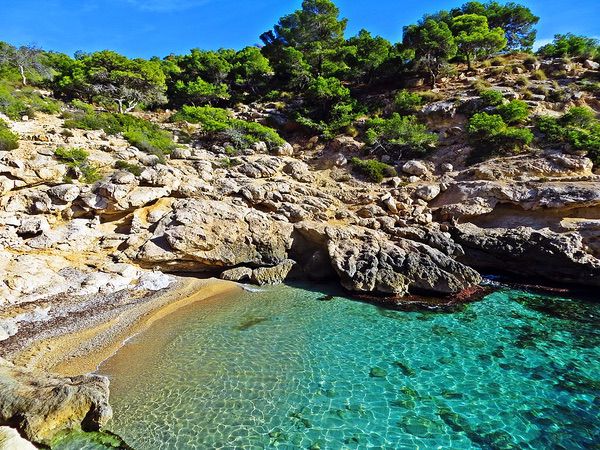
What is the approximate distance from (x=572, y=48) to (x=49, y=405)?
161ft

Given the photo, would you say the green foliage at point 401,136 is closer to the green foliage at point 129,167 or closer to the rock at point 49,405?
the green foliage at point 129,167

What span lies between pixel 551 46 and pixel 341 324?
42.2 m

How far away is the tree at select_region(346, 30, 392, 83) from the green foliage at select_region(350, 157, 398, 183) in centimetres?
1550

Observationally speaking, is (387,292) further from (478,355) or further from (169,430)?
(169,430)

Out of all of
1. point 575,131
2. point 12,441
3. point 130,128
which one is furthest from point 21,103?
point 575,131

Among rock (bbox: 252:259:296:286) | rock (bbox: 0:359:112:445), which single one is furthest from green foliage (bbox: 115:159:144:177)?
rock (bbox: 0:359:112:445)

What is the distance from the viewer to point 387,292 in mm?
14078

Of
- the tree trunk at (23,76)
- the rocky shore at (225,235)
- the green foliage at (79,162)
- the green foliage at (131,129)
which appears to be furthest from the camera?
the tree trunk at (23,76)

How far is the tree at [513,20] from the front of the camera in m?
37.3

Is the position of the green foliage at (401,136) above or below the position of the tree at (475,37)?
below

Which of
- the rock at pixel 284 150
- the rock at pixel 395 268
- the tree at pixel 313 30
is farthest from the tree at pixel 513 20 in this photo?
the rock at pixel 395 268

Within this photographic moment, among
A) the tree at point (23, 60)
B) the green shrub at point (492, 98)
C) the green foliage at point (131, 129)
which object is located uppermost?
the tree at point (23, 60)

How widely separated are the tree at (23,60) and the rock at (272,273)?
106 feet

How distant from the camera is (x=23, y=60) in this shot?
30.7 metres
